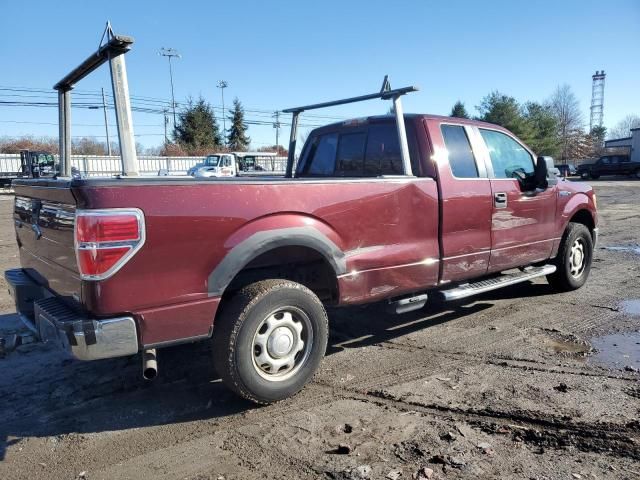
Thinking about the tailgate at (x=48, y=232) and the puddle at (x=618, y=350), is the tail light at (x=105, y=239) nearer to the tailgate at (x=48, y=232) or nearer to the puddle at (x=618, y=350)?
the tailgate at (x=48, y=232)

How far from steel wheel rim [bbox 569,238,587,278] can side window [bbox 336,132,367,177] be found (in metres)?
3.09

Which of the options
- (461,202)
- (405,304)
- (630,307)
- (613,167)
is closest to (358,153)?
(461,202)

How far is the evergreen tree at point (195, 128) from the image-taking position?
6262cm

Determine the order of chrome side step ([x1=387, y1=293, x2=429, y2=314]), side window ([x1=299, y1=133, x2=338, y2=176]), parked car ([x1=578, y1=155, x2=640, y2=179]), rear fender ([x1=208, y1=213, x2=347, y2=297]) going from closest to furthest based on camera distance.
→ rear fender ([x1=208, y1=213, x2=347, y2=297]), chrome side step ([x1=387, y1=293, x2=429, y2=314]), side window ([x1=299, y1=133, x2=338, y2=176]), parked car ([x1=578, y1=155, x2=640, y2=179])

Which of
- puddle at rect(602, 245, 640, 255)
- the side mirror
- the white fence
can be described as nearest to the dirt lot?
the side mirror

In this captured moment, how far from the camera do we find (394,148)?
4.90 metres

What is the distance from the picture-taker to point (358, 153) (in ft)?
17.4

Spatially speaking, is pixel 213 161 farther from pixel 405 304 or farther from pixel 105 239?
pixel 105 239

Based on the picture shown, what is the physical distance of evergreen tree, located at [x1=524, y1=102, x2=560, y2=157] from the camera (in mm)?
55619

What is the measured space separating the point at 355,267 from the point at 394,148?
143cm

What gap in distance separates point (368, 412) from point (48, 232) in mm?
2444

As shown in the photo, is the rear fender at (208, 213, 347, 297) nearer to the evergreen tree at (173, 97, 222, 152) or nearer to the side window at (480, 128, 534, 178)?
the side window at (480, 128, 534, 178)

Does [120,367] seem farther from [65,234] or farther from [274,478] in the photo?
[274,478]

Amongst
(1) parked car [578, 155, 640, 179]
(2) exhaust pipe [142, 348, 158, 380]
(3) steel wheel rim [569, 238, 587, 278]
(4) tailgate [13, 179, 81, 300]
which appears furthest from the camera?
(1) parked car [578, 155, 640, 179]
